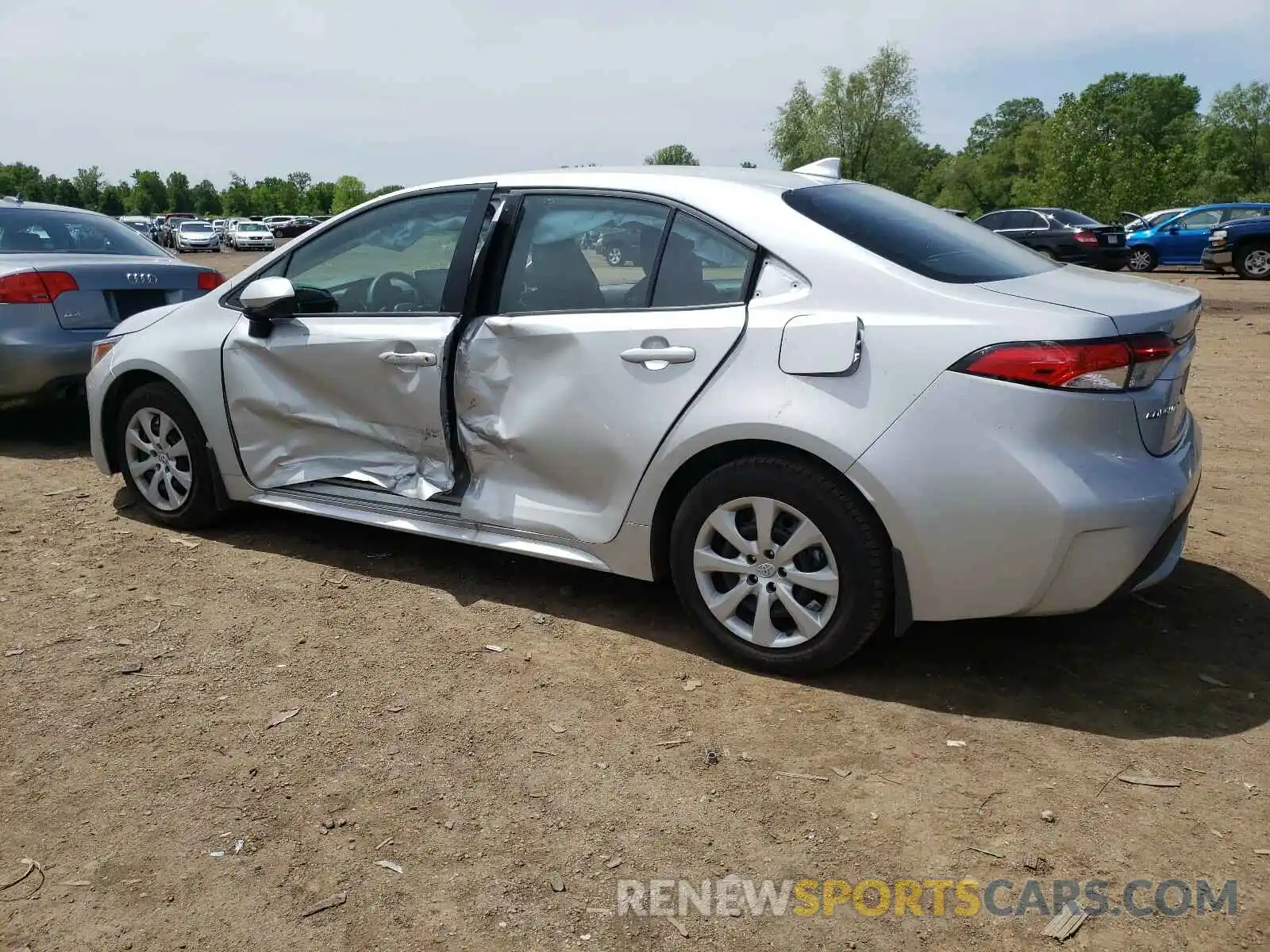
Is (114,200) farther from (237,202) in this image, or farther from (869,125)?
(869,125)

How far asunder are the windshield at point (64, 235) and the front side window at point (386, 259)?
3556 mm

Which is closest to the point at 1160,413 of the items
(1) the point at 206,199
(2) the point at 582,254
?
(2) the point at 582,254

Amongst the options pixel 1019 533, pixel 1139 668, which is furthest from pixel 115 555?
pixel 1139 668

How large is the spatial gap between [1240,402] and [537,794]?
6806 millimetres

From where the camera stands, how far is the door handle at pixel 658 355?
3.51 meters

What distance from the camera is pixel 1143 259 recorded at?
945 inches

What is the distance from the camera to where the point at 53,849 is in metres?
2.71

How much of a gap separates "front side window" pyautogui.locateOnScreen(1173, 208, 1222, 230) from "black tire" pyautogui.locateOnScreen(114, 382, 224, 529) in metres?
23.4

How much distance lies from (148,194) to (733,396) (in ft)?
546

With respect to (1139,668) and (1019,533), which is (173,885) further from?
(1139,668)

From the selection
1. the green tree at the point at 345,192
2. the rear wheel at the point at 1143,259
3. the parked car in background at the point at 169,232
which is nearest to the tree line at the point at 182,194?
the green tree at the point at 345,192

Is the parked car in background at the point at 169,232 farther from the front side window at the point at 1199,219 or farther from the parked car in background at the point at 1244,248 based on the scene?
the parked car in background at the point at 1244,248

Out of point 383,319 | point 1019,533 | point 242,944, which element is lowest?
point 242,944

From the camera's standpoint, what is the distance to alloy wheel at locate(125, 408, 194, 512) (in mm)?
4953
